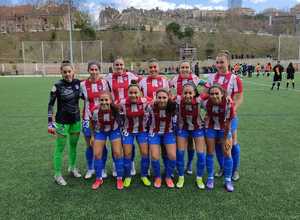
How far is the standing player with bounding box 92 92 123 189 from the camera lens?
4.23m

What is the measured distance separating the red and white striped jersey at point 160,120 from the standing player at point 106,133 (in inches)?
20.0

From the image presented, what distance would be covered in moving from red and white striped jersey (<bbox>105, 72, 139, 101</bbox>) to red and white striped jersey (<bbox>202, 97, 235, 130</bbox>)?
1242mm

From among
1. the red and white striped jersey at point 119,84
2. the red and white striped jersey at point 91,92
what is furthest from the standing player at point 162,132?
the red and white striped jersey at point 91,92

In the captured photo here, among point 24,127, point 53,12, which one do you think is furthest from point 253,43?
point 24,127

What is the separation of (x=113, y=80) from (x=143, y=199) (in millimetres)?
1850

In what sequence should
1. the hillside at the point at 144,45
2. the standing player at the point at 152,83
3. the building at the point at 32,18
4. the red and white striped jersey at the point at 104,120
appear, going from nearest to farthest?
the red and white striped jersey at the point at 104,120 → the standing player at the point at 152,83 → the hillside at the point at 144,45 → the building at the point at 32,18

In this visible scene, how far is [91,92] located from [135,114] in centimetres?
78

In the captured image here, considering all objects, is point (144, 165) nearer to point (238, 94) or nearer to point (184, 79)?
point (184, 79)

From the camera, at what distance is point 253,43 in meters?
80.3

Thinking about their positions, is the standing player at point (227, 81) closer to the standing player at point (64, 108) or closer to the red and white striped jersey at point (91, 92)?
the red and white striped jersey at point (91, 92)

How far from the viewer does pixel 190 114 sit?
4.25 meters

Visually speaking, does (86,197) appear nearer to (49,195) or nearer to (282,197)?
(49,195)

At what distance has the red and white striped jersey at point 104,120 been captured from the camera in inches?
167

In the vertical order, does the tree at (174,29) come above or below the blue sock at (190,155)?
above
